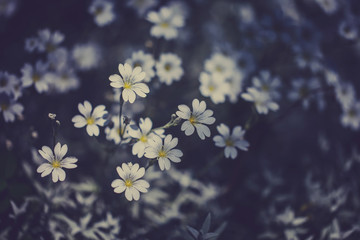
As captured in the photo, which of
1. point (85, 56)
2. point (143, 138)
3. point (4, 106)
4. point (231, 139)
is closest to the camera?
point (143, 138)

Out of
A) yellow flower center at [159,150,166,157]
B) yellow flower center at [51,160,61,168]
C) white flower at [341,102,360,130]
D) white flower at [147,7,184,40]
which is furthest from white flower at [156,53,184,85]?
white flower at [341,102,360,130]

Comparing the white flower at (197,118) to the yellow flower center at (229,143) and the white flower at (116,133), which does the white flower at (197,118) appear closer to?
the yellow flower center at (229,143)

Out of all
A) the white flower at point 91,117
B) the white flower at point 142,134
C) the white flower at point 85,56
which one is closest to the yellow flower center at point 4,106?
the white flower at point 91,117

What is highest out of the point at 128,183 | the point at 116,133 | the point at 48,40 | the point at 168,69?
the point at 48,40

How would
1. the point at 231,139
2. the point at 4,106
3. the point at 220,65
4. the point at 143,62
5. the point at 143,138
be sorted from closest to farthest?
1. the point at 143,138
2. the point at 231,139
3. the point at 4,106
4. the point at 143,62
5. the point at 220,65

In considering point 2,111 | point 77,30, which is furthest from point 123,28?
point 2,111

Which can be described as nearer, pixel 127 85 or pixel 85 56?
pixel 127 85

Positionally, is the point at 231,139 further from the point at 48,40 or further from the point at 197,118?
the point at 48,40

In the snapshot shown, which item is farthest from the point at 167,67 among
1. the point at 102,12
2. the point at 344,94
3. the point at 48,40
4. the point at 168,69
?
the point at 344,94
